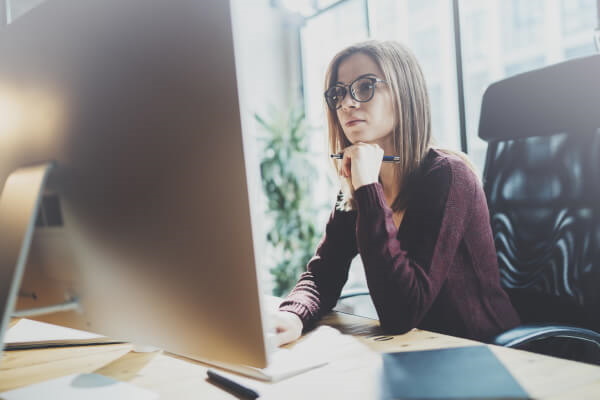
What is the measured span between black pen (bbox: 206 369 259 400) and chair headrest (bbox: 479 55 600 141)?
104cm

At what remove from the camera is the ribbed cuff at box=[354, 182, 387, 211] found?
882 mm

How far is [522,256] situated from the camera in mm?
1155

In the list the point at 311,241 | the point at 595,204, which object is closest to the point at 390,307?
the point at 595,204

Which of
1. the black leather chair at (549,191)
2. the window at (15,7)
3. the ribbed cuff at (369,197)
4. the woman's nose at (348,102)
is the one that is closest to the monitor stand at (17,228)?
the ribbed cuff at (369,197)

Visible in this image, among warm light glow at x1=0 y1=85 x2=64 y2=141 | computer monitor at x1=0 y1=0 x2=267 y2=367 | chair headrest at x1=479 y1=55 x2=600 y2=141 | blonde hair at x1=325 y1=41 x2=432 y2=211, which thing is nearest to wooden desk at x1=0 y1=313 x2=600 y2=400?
computer monitor at x1=0 y1=0 x2=267 y2=367

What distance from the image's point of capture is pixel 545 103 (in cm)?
112

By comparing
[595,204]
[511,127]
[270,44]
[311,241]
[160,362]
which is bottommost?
[311,241]

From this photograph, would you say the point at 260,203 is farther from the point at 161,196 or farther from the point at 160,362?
the point at 160,362

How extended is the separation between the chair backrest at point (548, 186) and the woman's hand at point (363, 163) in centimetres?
48

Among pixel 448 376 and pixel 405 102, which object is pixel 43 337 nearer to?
pixel 448 376

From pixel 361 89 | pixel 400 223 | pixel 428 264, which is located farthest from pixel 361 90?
pixel 428 264

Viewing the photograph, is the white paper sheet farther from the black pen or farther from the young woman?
the young woman

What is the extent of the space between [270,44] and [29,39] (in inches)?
127

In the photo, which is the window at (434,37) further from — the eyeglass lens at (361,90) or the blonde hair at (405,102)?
the eyeglass lens at (361,90)
